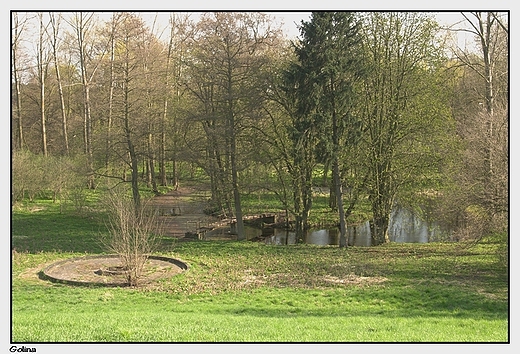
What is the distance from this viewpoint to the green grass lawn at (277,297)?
9461 millimetres

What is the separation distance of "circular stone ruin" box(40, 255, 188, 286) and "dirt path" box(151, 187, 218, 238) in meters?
6.29

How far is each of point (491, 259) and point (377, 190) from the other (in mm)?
6721

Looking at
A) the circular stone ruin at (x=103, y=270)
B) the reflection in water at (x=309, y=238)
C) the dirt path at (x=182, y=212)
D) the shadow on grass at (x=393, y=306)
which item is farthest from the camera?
the dirt path at (x=182, y=212)

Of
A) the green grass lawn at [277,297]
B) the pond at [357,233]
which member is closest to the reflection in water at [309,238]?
the pond at [357,233]

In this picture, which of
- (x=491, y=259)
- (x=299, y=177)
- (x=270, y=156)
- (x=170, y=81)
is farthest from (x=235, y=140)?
(x=170, y=81)

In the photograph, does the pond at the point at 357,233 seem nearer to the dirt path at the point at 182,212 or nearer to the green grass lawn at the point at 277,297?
the dirt path at the point at 182,212

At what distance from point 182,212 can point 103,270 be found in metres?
16.3

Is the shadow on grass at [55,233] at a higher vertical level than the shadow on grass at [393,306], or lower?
higher

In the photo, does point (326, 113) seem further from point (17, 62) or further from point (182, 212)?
point (17, 62)

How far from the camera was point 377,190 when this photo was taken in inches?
960

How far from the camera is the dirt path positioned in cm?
2845

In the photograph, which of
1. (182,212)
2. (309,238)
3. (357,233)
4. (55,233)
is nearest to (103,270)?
(55,233)

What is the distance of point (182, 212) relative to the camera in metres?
33.8

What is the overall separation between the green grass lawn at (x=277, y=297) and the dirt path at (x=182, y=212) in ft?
15.3
